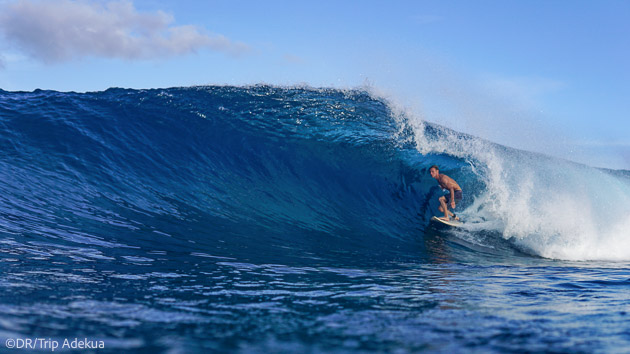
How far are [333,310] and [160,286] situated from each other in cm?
179

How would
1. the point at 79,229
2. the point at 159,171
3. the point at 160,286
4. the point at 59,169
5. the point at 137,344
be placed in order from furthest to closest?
the point at 159,171
the point at 59,169
the point at 79,229
the point at 160,286
the point at 137,344

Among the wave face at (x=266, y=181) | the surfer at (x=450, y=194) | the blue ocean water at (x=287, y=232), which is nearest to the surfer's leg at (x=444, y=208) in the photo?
the surfer at (x=450, y=194)

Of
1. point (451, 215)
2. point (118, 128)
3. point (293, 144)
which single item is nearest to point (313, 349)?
point (451, 215)

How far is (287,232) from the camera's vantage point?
7.89 meters

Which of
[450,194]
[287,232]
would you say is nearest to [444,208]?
[450,194]

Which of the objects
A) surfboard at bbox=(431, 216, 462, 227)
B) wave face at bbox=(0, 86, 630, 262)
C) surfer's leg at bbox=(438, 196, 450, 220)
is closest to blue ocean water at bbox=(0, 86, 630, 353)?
wave face at bbox=(0, 86, 630, 262)

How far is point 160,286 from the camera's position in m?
4.20

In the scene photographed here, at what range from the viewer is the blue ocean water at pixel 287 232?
3068 millimetres

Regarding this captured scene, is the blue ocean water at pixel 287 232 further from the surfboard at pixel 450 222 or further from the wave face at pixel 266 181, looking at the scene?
the surfboard at pixel 450 222

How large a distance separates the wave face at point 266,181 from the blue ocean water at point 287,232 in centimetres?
6

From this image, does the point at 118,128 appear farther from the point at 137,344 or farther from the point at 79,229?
the point at 137,344

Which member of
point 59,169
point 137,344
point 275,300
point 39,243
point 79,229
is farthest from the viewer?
point 59,169

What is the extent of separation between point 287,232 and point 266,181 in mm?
2677

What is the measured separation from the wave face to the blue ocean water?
0.06 m
